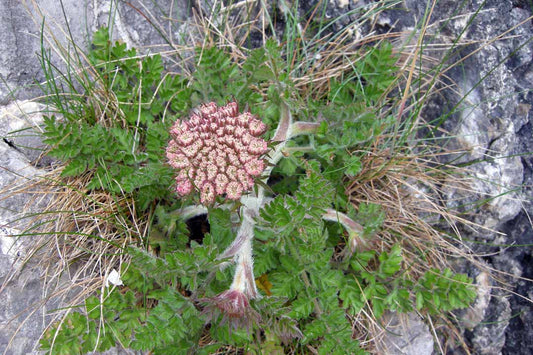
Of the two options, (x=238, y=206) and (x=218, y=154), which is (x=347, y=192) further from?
(x=218, y=154)

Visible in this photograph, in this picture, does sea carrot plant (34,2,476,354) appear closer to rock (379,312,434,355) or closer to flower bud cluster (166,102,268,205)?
flower bud cluster (166,102,268,205)

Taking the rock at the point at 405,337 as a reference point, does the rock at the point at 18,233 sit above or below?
above

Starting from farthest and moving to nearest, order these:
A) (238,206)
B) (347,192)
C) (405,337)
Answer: (347,192)
(405,337)
(238,206)

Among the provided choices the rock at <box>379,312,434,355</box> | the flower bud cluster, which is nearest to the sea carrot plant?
the flower bud cluster

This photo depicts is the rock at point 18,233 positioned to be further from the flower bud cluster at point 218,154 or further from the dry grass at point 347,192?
the flower bud cluster at point 218,154

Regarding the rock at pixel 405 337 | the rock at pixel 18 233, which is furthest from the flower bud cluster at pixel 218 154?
the rock at pixel 405 337

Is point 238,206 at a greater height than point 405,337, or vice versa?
point 238,206

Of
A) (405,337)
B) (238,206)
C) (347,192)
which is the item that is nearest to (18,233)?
(238,206)

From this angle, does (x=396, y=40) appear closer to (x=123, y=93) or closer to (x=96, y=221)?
(x=123, y=93)

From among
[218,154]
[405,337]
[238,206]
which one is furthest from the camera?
[405,337]
